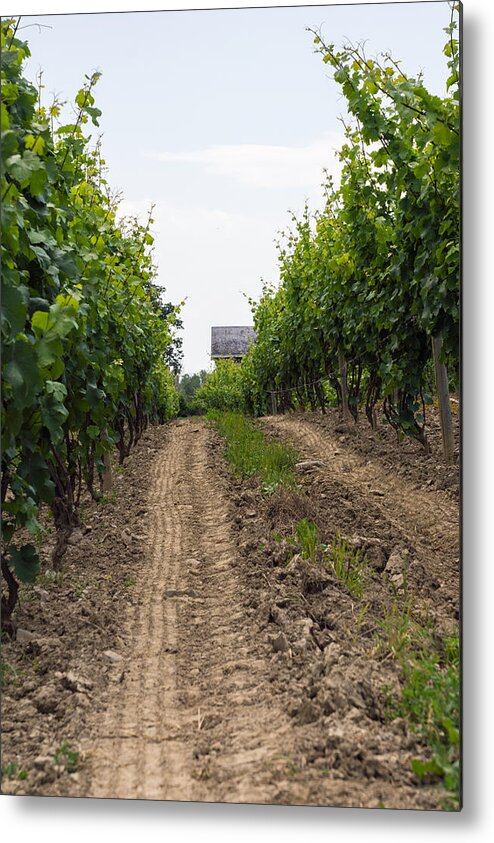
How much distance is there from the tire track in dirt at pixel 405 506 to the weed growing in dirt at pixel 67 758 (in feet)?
5.26

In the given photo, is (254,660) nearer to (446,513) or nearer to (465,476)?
(465,476)

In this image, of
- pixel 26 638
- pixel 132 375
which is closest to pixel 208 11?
pixel 26 638

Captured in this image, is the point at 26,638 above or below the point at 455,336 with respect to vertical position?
below

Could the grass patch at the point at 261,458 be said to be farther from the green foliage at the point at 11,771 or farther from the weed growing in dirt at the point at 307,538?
the green foliage at the point at 11,771

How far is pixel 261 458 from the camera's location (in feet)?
22.9

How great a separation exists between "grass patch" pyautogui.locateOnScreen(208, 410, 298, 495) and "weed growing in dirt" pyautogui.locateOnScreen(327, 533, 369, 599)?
135 cm

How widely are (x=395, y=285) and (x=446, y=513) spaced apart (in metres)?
2.63

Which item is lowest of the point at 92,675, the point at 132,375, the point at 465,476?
the point at 92,675

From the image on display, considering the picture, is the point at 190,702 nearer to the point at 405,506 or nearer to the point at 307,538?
the point at 307,538

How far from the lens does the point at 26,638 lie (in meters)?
3.75

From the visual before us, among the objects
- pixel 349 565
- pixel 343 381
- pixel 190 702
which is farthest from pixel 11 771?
pixel 343 381

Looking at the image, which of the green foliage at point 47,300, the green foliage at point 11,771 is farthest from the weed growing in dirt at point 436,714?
the green foliage at point 47,300

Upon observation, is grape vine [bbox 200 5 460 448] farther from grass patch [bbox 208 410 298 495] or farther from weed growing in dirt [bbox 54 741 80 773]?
weed growing in dirt [bbox 54 741 80 773]

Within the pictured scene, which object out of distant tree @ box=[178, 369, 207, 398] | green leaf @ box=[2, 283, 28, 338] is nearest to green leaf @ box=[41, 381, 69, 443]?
green leaf @ box=[2, 283, 28, 338]
